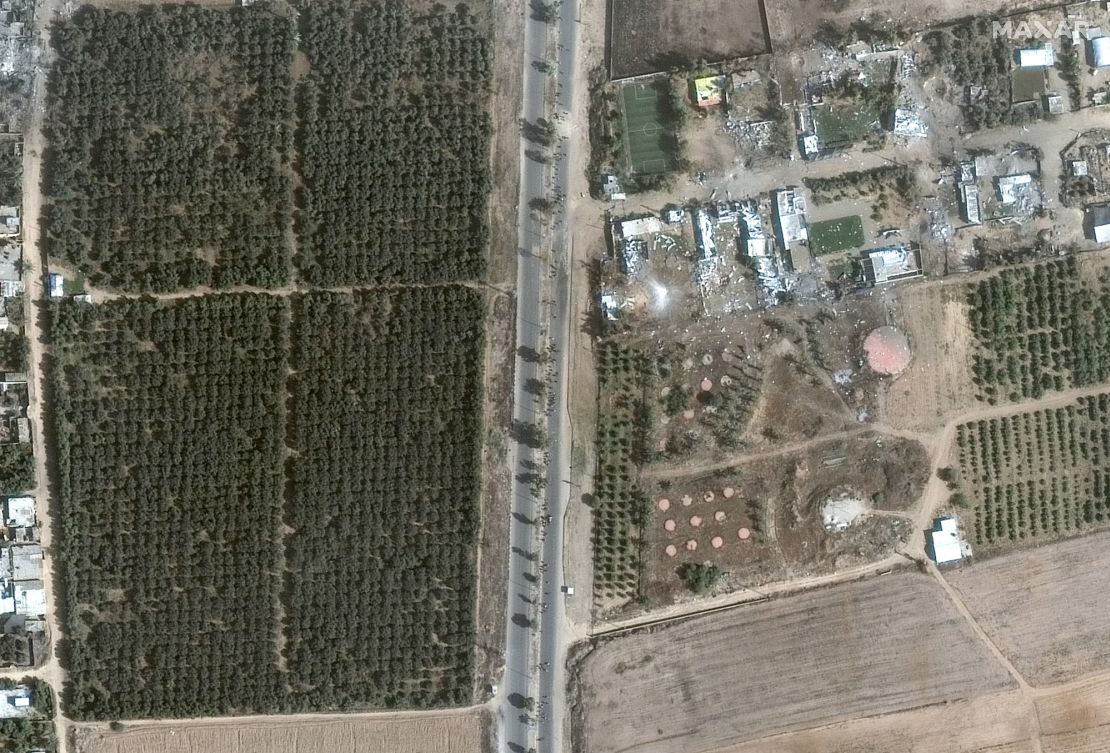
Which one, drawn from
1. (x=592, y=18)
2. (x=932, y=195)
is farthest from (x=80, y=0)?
(x=932, y=195)

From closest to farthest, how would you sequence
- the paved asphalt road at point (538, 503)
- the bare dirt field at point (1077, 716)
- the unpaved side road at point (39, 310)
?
the unpaved side road at point (39, 310) → the paved asphalt road at point (538, 503) → the bare dirt field at point (1077, 716)

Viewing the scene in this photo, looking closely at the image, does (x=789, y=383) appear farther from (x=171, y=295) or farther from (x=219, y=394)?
(x=171, y=295)

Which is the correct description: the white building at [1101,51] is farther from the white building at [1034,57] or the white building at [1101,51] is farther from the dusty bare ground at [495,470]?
the dusty bare ground at [495,470]

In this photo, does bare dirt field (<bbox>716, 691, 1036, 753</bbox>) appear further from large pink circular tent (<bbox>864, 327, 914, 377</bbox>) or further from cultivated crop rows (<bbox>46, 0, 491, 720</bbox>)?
large pink circular tent (<bbox>864, 327, 914, 377</bbox>)

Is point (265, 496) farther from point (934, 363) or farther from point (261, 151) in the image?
point (934, 363)

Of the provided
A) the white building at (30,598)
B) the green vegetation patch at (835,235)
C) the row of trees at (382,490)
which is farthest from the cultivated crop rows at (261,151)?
the green vegetation patch at (835,235)

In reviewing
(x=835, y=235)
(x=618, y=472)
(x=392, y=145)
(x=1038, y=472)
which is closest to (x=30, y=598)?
(x=392, y=145)
